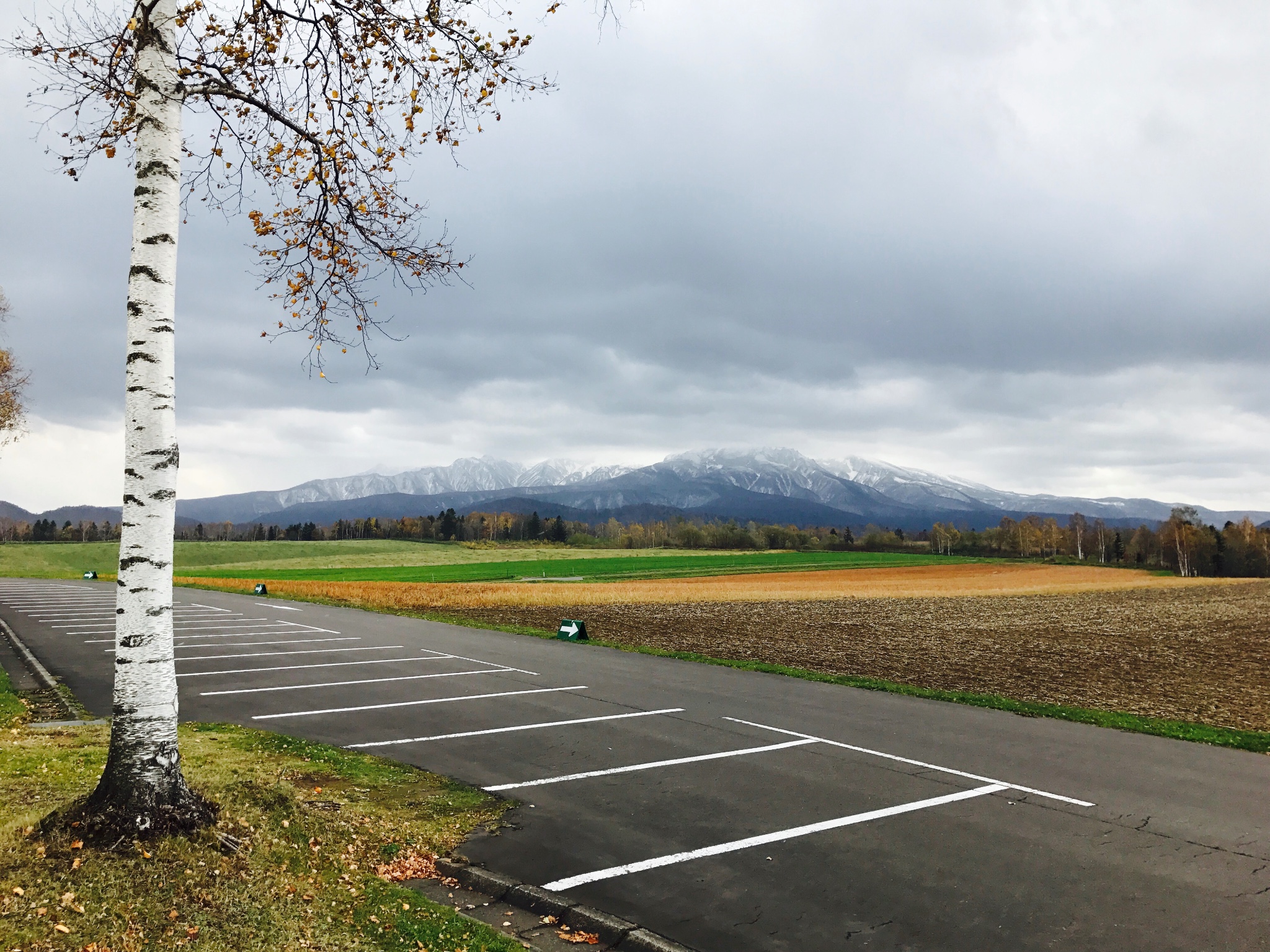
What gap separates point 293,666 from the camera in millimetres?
15836

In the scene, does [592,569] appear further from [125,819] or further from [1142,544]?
[1142,544]

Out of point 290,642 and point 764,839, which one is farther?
point 290,642

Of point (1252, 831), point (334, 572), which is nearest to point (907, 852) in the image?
point (1252, 831)

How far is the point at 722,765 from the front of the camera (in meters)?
8.87

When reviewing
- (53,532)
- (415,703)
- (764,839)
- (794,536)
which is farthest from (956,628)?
(53,532)

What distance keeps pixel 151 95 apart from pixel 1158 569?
143568 mm

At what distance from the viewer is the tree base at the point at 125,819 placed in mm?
4785

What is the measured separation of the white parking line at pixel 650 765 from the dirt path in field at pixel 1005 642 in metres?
7.07

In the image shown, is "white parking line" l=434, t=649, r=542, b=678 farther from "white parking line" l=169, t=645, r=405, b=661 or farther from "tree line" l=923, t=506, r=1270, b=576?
"tree line" l=923, t=506, r=1270, b=576

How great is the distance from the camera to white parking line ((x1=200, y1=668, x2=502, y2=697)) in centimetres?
1297

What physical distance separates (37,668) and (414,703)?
348 inches

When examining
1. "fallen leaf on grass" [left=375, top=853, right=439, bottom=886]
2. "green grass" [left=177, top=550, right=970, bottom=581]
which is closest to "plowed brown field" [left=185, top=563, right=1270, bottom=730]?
"fallen leaf on grass" [left=375, top=853, right=439, bottom=886]

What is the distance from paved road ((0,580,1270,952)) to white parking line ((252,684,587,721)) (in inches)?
2.2

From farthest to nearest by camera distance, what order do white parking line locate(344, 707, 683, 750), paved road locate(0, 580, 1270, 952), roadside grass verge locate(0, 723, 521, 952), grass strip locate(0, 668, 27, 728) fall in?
grass strip locate(0, 668, 27, 728), white parking line locate(344, 707, 683, 750), paved road locate(0, 580, 1270, 952), roadside grass verge locate(0, 723, 521, 952)
